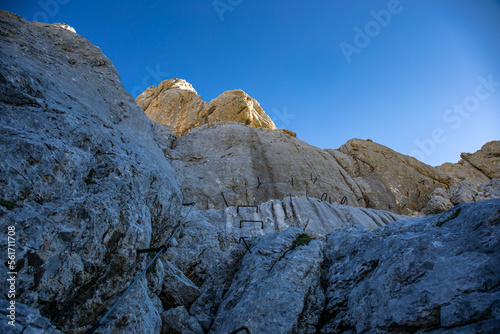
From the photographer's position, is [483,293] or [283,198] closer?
[483,293]

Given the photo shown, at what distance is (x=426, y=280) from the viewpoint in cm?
482

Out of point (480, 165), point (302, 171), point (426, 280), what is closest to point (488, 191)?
point (480, 165)

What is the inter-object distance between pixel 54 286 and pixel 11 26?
1174 centimetres

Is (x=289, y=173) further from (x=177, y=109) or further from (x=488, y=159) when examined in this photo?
(x=488, y=159)

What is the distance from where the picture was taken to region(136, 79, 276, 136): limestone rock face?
40.4 m

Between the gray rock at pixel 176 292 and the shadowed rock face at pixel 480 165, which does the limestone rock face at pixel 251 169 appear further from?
the shadowed rock face at pixel 480 165

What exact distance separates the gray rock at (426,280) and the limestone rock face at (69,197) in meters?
5.44

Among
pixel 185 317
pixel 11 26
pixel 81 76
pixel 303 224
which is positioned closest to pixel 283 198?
pixel 303 224

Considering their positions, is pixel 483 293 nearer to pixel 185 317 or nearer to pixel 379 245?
pixel 379 245

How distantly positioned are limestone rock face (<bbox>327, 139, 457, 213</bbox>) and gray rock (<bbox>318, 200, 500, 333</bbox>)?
2101 centimetres

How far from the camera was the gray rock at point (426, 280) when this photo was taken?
402 cm

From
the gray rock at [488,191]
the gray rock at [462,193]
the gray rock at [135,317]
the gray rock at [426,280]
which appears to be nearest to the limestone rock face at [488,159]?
the gray rock at [462,193]

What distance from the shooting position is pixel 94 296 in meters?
6.14

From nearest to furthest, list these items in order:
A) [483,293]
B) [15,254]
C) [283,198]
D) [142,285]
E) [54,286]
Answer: [483,293] → [15,254] → [54,286] → [142,285] → [283,198]
